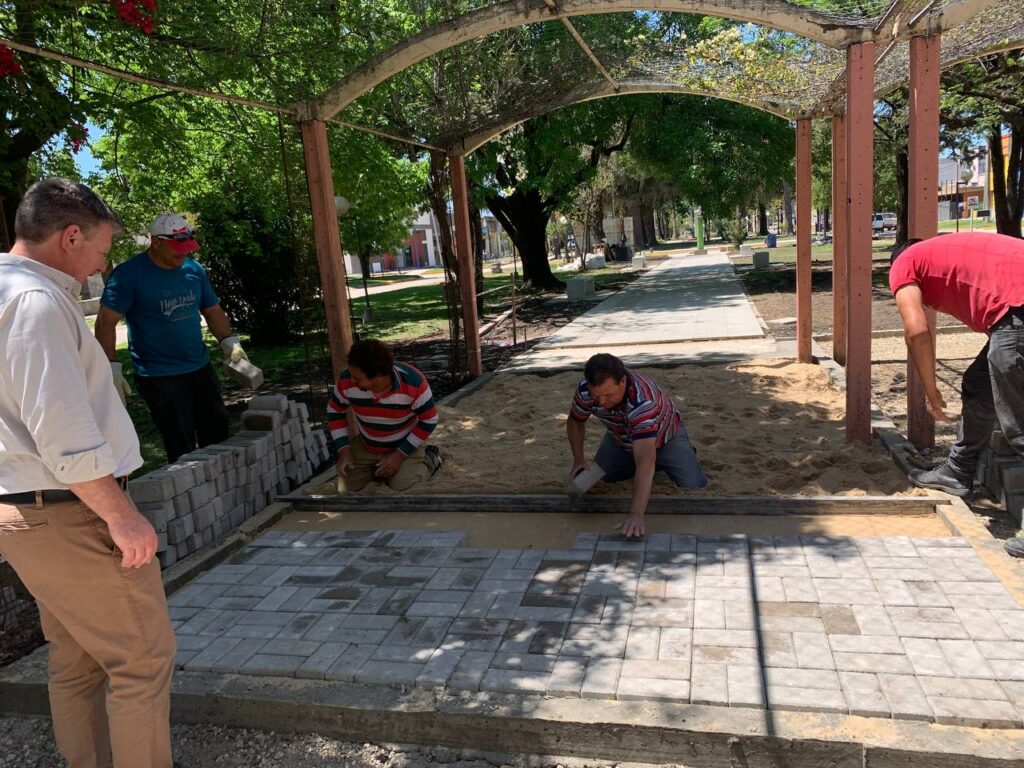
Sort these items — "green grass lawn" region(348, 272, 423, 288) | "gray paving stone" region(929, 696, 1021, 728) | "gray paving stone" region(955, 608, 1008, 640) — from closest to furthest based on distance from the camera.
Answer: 1. "gray paving stone" region(929, 696, 1021, 728)
2. "gray paving stone" region(955, 608, 1008, 640)
3. "green grass lawn" region(348, 272, 423, 288)

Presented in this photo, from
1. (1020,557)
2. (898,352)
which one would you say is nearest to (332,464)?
(1020,557)

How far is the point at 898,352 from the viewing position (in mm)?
9602

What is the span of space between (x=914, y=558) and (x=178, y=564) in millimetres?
3994

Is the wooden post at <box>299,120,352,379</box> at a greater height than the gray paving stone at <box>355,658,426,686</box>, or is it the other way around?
the wooden post at <box>299,120,352,379</box>

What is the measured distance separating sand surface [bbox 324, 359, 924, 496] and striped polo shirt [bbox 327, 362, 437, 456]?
421 mm

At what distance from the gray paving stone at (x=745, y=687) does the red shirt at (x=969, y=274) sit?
2.42 metres

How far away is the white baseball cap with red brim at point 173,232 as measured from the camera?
4.66m

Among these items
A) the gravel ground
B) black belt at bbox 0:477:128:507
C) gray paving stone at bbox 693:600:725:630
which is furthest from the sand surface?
black belt at bbox 0:477:128:507

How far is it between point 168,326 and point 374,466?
1.67 m

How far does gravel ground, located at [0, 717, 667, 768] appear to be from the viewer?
2.86 meters

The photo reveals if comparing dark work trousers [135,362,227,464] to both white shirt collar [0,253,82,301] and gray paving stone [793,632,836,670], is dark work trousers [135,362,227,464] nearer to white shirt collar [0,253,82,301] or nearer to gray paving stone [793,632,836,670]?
white shirt collar [0,253,82,301]

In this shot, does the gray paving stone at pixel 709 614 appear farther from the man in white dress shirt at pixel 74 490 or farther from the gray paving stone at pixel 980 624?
the man in white dress shirt at pixel 74 490

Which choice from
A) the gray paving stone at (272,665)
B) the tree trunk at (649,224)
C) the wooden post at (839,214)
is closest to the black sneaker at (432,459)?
the gray paving stone at (272,665)

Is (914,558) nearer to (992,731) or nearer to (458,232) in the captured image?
(992,731)
